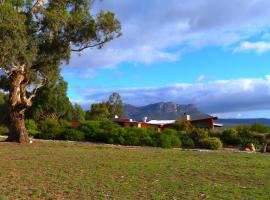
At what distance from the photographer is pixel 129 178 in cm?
1479

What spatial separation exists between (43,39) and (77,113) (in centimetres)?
4205

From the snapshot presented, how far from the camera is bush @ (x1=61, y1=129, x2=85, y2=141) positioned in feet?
123

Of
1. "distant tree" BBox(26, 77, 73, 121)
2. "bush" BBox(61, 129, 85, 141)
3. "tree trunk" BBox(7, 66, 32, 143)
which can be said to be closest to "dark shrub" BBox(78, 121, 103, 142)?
"bush" BBox(61, 129, 85, 141)

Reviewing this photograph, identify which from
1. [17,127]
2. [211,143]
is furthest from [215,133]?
[17,127]

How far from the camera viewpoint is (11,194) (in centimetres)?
1197

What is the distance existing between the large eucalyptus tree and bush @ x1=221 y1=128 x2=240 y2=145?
39.9 feet

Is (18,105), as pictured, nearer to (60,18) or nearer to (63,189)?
(60,18)

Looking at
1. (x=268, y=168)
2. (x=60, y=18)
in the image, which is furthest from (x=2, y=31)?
(x=268, y=168)

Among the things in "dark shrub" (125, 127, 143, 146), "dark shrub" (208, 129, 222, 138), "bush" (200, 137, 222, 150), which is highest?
"dark shrub" (208, 129, 222, 138)

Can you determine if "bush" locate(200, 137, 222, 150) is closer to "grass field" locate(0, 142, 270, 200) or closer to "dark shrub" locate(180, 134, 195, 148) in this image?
"dark shrub" locate(180, 134, 195, 148)

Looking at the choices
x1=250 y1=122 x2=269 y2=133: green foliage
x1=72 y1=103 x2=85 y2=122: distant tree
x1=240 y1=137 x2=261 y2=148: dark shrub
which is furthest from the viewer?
x1=72 y1=103 x2=85 y2=122: distant tree

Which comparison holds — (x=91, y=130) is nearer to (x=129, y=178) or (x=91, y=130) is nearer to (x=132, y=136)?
(x=132, y=136)

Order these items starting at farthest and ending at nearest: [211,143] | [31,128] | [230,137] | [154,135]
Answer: [31,128], [230,137], [154,135], [211,143]

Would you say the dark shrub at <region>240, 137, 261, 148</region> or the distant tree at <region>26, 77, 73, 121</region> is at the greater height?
the distant tree at <region>26, 77, 73, 121</region>
